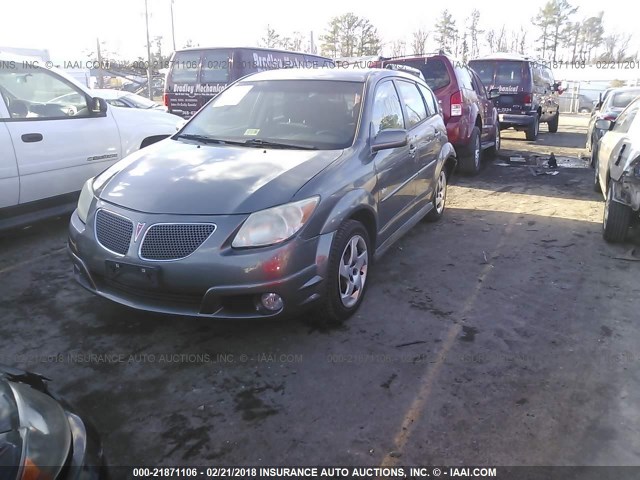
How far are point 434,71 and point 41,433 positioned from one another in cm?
832

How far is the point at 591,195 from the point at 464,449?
645cm

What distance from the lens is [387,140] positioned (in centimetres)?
409

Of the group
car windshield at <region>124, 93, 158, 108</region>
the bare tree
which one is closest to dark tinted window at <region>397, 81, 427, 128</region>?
car windshield at <region>124, 93, 158, 108</region>

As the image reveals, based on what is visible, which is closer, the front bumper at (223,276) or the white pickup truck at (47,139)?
the front bumper at (223,276)

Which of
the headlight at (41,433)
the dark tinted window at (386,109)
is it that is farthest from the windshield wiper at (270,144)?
the headlight at (41,433)

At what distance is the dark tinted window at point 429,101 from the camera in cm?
584

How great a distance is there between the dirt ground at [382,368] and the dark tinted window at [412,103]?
1.39 metres

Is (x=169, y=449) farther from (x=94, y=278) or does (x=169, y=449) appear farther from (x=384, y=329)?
(x=384, y=329)

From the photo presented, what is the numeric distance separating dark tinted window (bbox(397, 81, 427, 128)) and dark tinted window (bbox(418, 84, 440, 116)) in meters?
0.15

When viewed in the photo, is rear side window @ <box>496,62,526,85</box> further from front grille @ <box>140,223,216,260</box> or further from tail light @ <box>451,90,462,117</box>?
front grille @ <box>140,223,216,260</box>

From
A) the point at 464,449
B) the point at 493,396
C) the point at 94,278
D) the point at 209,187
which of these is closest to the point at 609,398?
the point at 493,396

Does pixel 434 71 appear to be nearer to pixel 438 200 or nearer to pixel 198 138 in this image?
pixel 438 200

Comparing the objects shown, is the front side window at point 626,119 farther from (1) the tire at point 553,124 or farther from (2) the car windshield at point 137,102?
(2) the car windshield at point 137,102

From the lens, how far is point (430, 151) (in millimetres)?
5469
